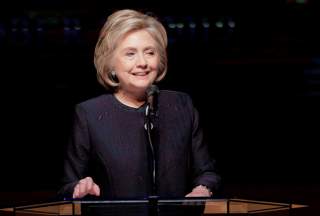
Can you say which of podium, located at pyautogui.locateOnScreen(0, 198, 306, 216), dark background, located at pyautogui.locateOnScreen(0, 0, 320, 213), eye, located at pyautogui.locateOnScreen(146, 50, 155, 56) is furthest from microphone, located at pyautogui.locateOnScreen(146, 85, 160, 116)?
dark background, located at pyautogui.locateOnScreen(0, 0, 320, 213)

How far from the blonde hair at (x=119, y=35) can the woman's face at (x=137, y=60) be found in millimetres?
15

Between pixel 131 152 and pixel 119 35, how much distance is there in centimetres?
31

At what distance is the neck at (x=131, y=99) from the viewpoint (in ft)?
6.56

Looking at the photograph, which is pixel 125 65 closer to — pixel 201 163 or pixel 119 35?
pixel 119 35

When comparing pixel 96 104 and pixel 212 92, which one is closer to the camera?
pixel 96 104

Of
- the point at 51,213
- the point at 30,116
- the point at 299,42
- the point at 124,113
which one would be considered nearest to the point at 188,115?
the point at 124,113

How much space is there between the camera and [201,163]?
6.60 feet

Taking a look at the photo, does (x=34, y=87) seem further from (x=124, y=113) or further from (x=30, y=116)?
(x=124, y=113)

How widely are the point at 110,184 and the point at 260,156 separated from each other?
281 cm

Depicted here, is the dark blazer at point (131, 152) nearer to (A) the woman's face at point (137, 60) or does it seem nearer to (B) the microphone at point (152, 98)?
(A) the woman's face at point (137, 60)

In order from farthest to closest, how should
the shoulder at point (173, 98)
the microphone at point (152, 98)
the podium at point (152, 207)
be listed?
the shoulder at point (173, 98) < the microphone at point (152, 98) < the podium at point (152, 207)

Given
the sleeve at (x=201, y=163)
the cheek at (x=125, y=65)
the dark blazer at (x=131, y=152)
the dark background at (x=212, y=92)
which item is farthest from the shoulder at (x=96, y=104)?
the dark background at (x=212, y=92)

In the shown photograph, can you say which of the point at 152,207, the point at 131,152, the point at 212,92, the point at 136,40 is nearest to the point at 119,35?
the point at 136,40

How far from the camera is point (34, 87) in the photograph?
5.21 metres
